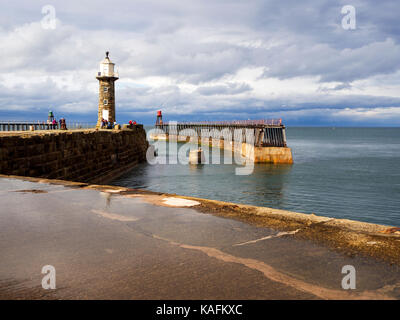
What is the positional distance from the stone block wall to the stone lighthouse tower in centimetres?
1083

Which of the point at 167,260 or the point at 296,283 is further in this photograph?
the point at 167,260

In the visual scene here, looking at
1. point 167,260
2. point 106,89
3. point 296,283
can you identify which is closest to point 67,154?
point 167,260

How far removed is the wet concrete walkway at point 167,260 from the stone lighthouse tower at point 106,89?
136 ft

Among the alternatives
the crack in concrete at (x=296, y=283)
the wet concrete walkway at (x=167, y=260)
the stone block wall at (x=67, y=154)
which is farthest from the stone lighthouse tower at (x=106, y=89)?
the crack in concrete at (x=296, y=283)

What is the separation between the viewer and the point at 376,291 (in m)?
2.92

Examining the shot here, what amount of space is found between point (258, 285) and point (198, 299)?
0.60 meters

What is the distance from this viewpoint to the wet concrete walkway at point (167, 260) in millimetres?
2945

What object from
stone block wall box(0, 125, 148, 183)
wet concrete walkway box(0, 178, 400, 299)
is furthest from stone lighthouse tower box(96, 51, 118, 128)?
wet concrete walkway box(0, 178, 400, 299)

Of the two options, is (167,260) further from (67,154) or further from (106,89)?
(106,89)

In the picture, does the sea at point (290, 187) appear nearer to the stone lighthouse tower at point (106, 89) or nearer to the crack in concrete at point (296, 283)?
the stone lighthouse tower at point (106, 89)

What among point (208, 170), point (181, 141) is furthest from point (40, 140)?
point (181, 141)

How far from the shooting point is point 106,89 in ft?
148

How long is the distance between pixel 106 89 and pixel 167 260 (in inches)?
1760
